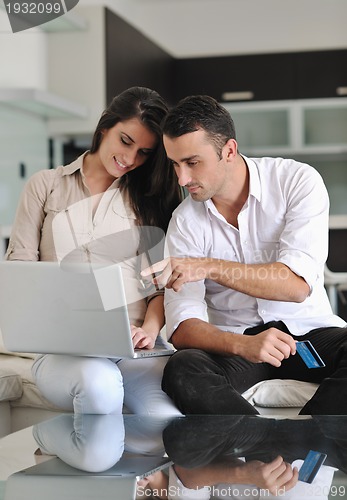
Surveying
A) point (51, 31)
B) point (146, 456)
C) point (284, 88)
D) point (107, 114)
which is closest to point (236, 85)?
point (284, 88)

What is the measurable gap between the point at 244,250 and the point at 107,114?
0.53m

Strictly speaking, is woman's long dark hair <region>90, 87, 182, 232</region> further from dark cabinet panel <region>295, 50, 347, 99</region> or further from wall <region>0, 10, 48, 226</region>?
dark cabinet panel <region>295, 50, 347, 99</region>

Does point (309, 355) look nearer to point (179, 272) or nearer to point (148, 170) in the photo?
point (179, 272)

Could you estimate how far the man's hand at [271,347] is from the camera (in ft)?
5.82

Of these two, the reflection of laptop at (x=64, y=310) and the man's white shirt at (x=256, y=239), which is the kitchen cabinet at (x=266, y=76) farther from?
the reflection of laptop at (x=64, y=310)

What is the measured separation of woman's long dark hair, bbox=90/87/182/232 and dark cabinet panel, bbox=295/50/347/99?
497cm

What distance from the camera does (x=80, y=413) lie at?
186cm

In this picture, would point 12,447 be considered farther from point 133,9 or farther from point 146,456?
point 133,9

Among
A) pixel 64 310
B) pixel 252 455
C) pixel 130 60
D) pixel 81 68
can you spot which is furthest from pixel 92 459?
pixel 130 60

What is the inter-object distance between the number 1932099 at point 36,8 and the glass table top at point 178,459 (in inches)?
150

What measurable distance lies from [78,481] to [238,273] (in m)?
0.80

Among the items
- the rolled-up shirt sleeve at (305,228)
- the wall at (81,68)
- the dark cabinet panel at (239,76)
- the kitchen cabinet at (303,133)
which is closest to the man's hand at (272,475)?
the rolled-up shirt sleeve at (305,228)

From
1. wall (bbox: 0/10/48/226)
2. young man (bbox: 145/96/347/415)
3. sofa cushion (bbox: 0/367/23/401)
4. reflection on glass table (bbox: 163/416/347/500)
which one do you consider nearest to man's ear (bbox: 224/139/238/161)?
young man (bbox: 145/96/347/415)

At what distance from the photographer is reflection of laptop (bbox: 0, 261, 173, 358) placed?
5.59 feet
